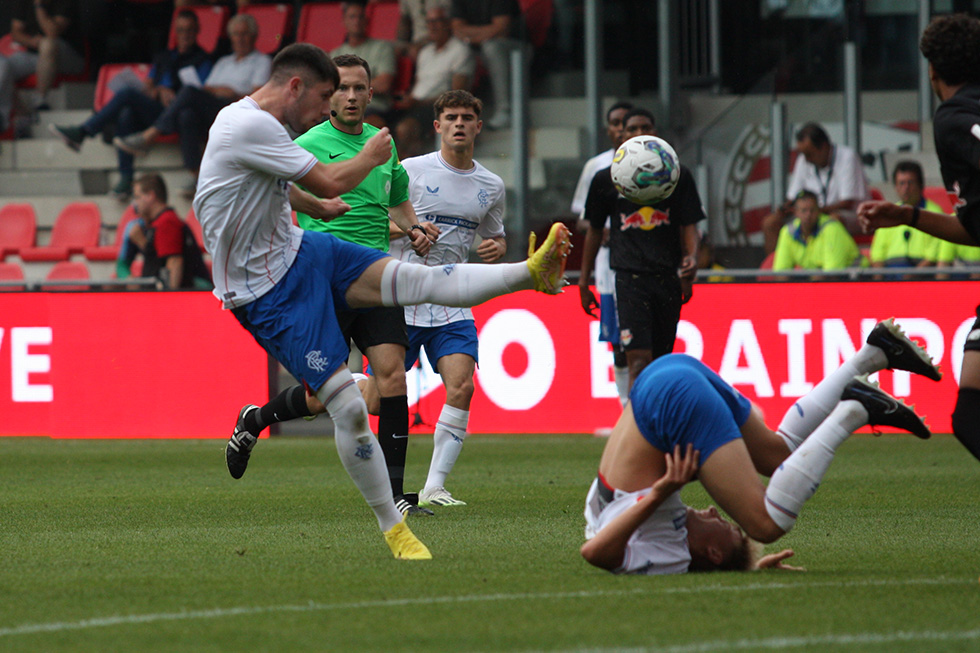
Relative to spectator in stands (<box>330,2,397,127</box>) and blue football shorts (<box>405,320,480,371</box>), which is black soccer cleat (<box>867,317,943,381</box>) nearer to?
blue football shorts (<box>405,320,480,371</box>)

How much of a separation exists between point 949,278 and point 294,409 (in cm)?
682

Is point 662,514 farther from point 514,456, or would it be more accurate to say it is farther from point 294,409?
point 514,456

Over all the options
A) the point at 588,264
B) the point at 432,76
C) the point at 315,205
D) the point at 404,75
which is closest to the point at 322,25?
the point at 404,75

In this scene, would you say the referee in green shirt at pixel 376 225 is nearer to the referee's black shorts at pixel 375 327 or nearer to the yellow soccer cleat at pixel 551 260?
the referee's black shorts at pixel 375 327

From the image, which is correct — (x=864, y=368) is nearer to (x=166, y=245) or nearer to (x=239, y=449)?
(x=239, y=449)

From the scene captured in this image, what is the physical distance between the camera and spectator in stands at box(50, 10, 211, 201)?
18.4m

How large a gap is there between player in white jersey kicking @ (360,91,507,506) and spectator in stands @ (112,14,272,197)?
399 inches

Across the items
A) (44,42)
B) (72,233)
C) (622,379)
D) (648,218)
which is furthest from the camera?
(44,42)

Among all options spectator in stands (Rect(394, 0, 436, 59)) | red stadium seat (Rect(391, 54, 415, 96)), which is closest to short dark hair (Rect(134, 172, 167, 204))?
red stadium seat (Rect(391, 54, 415, 96))

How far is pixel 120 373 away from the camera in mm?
12320

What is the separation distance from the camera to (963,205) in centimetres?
495

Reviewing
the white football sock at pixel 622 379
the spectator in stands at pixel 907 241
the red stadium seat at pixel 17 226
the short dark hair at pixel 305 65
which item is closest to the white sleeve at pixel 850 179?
the spectator in stands at pixel 907 241

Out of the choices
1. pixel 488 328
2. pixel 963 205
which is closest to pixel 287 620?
pixel 963 205

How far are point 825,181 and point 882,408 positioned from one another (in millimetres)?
10147
